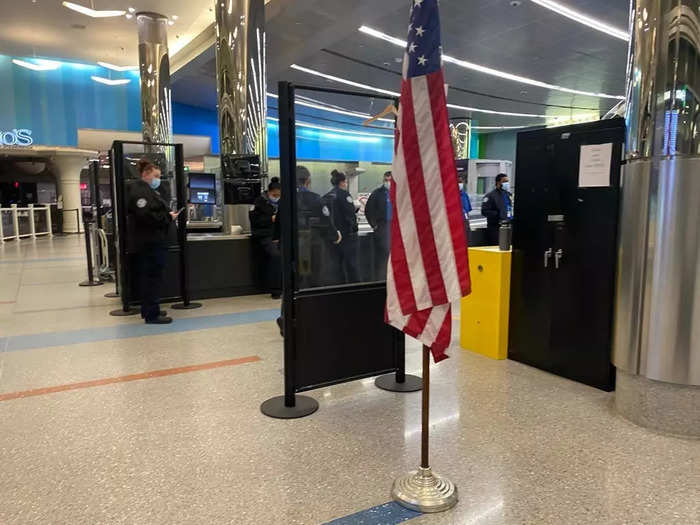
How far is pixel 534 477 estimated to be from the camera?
2373mm

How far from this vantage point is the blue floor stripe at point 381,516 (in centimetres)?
204

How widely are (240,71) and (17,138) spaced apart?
46.2ft

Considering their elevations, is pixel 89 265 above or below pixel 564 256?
below

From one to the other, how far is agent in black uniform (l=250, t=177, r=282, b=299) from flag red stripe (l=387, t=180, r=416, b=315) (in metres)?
4.57

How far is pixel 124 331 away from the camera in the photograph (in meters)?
5.08

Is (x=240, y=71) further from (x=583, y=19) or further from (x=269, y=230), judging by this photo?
(x=583, y=19)

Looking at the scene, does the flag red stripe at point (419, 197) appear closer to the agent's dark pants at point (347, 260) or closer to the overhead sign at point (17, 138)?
the agent's dark pants at point (347, 260)

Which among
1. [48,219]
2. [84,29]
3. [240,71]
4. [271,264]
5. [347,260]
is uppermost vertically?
[84,29]

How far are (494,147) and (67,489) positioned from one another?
90.1ft

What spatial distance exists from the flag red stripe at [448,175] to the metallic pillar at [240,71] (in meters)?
5.61

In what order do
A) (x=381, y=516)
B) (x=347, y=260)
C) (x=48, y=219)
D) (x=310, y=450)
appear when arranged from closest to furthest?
(x=381, y=516) < (x=310, y=450) < (x=347, y=260) < (x=48, y=219)

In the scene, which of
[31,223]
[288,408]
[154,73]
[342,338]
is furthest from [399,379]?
[31,223]

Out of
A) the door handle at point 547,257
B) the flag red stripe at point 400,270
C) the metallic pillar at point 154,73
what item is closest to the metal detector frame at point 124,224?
the door handle at point 547,257

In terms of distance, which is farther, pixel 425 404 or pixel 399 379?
pixel 399 379
